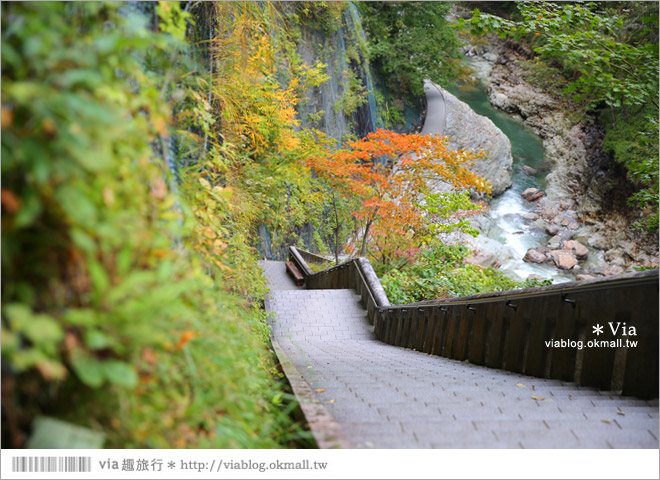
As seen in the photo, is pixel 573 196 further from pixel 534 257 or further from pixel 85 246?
pixel 85 246

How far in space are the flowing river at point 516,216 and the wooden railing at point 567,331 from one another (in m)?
12.8

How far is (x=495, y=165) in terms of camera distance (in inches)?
929

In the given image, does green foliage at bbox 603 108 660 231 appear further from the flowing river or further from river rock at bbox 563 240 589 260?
the flowing river

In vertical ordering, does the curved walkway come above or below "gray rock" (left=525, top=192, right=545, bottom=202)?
above

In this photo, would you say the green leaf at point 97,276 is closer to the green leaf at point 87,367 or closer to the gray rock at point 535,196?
the green leaf at point 87,367

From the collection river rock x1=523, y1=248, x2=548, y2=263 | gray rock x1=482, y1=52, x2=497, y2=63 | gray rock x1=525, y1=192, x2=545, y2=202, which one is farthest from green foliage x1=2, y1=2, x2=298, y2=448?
gray rock x1=482, y1=52, x2=497, y2=63

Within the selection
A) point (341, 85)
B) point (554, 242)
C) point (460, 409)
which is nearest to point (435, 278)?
point (460, 409)

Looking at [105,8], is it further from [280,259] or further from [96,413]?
[280,259]

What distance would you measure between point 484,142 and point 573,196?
5213 millimetres

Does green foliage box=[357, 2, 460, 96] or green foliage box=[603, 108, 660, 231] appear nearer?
green foliage box=[603, 108, 660, 231]

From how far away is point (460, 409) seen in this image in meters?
2.98

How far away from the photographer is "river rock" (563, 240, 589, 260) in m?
18.7

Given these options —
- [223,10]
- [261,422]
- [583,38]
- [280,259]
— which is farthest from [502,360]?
[280,259]

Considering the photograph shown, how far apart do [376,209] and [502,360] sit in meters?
7.32
